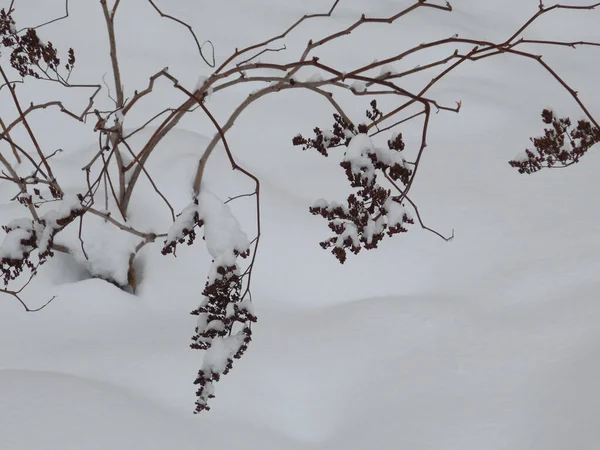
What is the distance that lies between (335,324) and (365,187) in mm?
1040

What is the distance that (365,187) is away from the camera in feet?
3.01

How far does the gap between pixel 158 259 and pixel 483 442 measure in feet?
3.44

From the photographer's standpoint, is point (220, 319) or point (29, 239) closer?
point (220, 319)

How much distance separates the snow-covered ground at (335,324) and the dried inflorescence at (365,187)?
637 mm

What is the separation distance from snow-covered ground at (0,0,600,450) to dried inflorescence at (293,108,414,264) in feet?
2.09

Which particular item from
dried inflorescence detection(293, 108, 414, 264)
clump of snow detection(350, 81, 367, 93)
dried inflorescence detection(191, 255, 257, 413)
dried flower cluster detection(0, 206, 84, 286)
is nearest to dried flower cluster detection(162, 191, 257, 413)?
dried inflorescence detection(191, 255, 257, 413)

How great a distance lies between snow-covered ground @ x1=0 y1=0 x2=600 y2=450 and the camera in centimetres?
145

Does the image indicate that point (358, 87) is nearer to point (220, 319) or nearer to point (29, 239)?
point (220, 319)

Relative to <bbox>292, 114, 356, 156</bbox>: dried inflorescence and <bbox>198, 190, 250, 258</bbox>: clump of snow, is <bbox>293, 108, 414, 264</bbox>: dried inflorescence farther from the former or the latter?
<bbox>198, 190, 250, 258</bbox>: clump of snow

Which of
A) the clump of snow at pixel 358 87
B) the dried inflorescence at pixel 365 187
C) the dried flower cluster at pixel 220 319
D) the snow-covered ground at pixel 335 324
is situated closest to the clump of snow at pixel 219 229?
the dried flower cluster at pixel 220 319

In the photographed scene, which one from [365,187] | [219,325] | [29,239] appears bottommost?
[219,325]

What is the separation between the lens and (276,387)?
164 centimetres

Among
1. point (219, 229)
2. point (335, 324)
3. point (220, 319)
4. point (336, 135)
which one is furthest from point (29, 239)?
point (335, 324)

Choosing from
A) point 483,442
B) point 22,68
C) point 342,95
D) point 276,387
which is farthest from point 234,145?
point 483,442
